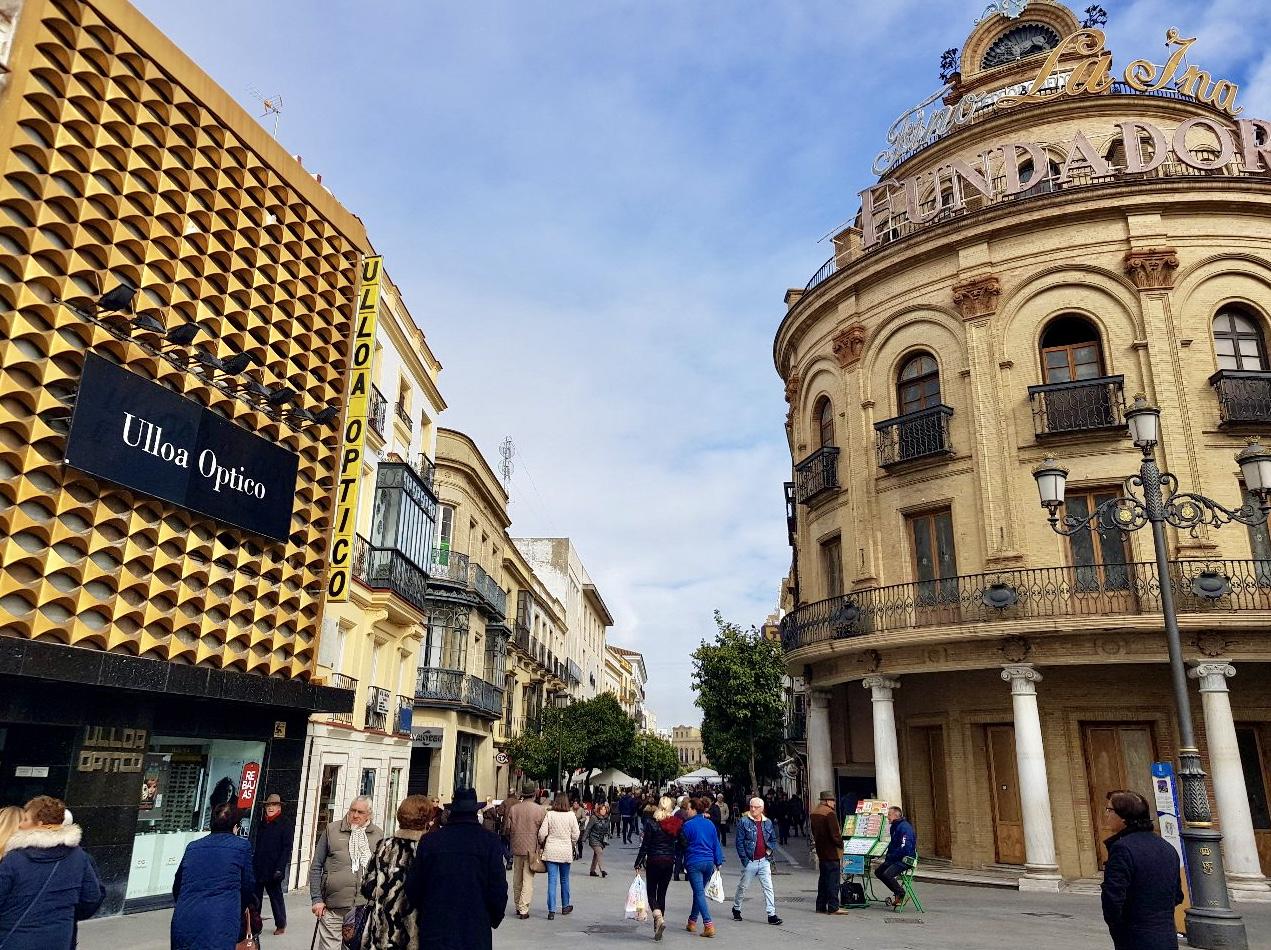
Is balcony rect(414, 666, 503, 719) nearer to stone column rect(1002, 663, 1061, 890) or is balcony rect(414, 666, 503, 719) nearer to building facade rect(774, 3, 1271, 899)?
building facade rect(774, 3, 1271, 899)

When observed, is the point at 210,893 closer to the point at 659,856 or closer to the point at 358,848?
the point at 358,848

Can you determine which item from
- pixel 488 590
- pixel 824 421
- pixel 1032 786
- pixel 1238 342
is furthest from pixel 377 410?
pixel 1238 342

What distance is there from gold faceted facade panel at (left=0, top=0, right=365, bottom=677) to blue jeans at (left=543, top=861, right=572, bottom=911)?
537 centimetres

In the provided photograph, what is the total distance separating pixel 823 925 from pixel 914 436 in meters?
10.7

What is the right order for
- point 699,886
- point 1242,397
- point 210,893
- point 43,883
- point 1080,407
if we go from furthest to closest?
point 1080,407 < point 1242,397 < point 699,886 < point 210,893 < point 43,883

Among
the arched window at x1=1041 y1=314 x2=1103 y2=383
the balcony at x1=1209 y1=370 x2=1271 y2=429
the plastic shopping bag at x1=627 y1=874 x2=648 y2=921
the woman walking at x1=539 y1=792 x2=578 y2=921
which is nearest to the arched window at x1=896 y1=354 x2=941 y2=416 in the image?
the arched window at x1=1041 y1=314 x2=1103 y2=383

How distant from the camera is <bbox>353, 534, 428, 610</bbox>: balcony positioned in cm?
1938

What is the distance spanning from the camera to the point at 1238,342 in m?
18.2

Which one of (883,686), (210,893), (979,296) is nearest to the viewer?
Answer: (210,893)

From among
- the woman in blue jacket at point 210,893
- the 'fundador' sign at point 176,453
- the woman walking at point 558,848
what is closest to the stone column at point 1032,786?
the woman walking at point 558,848

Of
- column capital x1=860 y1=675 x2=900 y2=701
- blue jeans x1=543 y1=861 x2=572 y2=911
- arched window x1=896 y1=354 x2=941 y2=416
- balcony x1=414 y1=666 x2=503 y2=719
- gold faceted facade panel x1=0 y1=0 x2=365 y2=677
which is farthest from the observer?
balcony x1=414 y1=666 x2=503 y2=719

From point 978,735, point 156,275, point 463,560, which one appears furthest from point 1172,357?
point 463,560

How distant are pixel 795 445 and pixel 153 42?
17.3 metres

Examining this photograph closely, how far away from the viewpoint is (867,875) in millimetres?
13922
